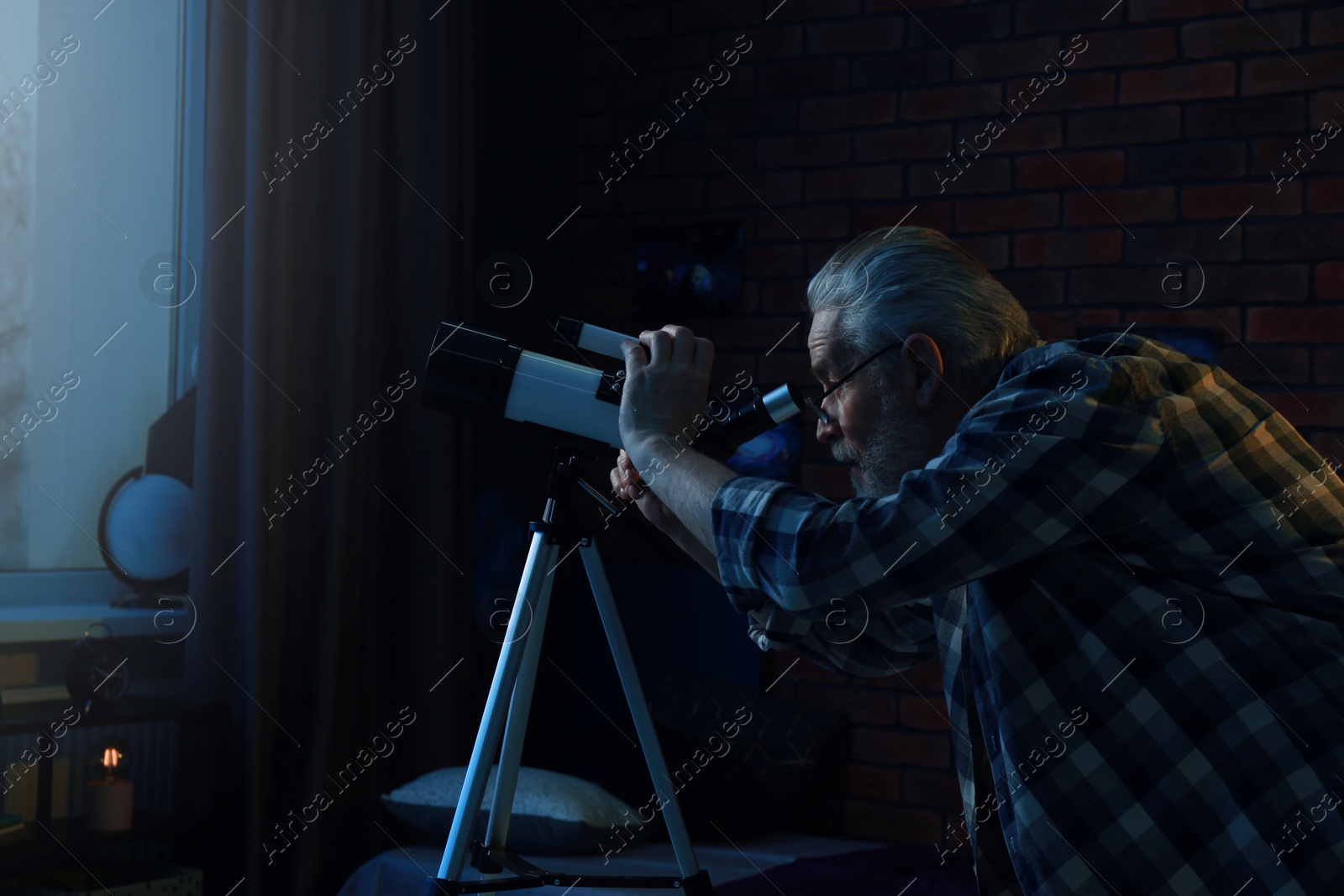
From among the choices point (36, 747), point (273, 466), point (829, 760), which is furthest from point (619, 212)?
point (36, 747)

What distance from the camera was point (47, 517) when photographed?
6.03 ft

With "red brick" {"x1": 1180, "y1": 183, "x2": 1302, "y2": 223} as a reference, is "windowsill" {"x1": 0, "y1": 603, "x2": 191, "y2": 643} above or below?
above

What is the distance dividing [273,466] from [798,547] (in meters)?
1.32

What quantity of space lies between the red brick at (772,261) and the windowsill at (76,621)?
1.40 metres

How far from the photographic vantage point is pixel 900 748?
2490 mm

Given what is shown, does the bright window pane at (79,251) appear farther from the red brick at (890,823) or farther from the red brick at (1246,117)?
the red brick at (1246,117)

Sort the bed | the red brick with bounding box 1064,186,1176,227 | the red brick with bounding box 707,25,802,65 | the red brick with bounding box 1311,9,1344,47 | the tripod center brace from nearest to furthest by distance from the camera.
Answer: the tripod center brace < the bed < the red brick with bounding box 1311,9,1344,47 < the red brick with bounding box 1064,186,1176,227 < the red brick with bounding box 707,25,802,65

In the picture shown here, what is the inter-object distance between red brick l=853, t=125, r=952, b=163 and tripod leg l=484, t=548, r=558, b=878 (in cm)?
141

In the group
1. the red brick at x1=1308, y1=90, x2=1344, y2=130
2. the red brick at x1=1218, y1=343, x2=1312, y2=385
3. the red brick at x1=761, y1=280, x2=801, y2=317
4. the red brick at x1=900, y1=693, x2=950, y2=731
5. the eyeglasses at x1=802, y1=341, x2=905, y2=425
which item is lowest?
the red brick at x1=900, y1=693, x2=950, y2=731

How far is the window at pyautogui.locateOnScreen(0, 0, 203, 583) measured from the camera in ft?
5.79

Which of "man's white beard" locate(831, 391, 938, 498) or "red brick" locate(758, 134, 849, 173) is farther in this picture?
"red brick" locate(758, 134, 849, 173)

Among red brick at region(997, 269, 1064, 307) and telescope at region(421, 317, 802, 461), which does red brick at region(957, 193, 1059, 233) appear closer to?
red brick at region(997, 269, 1064, 307)

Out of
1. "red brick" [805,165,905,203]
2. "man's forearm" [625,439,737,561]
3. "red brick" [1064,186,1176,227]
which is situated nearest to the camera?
"man's forearm" [625,439,737,561]

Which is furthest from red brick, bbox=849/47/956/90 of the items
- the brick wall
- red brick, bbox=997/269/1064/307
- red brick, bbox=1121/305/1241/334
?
red brick, bbox=1121/305/1241/334
